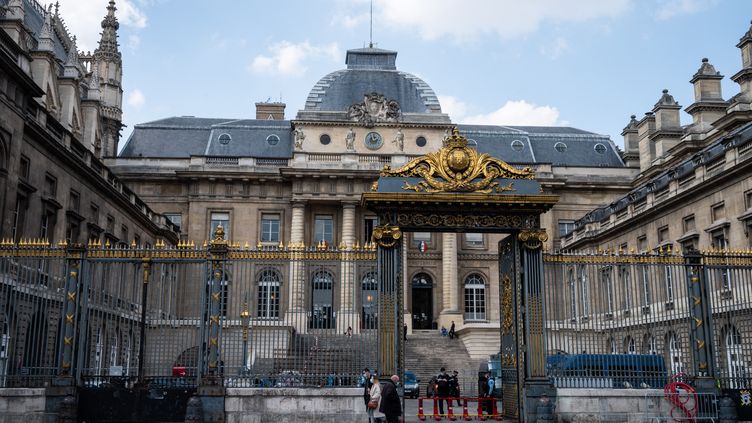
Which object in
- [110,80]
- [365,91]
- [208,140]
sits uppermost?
[110,80]

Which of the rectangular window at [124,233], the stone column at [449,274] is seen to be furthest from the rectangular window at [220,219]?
the stone column at [449,274]

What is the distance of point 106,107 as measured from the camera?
168 feet

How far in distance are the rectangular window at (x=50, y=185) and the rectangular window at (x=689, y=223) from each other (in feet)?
77.8

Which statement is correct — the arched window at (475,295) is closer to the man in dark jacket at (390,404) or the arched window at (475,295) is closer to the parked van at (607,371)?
the parked van at (607,371)

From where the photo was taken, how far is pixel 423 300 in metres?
50.2

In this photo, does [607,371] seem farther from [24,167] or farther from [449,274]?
[449,274]

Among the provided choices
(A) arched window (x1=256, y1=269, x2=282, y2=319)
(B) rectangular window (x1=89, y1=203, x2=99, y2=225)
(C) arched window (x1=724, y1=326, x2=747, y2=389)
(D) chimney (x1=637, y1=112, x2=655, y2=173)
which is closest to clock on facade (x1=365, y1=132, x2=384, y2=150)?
(D) chimney (x1=637, y1=112, x2=655, y2=173)

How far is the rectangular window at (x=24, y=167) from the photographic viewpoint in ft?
81.4

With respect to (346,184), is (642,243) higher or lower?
lower

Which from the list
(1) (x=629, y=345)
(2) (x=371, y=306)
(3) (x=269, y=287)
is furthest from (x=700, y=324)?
(3) (x=269, y=287)

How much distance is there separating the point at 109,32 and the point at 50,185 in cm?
2819

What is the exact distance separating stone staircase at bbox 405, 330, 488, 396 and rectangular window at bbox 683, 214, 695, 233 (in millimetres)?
10733

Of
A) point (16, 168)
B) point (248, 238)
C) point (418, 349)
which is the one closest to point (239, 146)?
point (248, 238)

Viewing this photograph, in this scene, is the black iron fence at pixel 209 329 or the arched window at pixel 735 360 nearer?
the black iron fence at pixel 209 329
